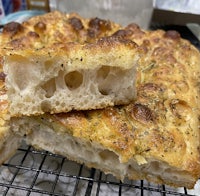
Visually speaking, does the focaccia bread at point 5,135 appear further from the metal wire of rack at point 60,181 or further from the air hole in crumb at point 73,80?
the air hole in crumb at point 73,80

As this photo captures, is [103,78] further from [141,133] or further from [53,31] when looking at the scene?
[53,31]

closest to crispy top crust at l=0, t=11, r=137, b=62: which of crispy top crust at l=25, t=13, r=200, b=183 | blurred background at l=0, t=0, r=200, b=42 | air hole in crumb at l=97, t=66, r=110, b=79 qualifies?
air hole in crumb at l=97, t=66, r=110, b=79

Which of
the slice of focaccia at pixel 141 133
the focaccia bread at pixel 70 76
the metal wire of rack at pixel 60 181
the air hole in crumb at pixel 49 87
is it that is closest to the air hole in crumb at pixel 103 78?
the focaccia bread at pixel 70 76

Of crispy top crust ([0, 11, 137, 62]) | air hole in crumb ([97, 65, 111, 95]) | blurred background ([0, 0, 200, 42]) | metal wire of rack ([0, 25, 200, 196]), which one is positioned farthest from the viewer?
blurred background ([0, 0, 200, 42])

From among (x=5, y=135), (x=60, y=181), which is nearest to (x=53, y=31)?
(x=5, y=135)

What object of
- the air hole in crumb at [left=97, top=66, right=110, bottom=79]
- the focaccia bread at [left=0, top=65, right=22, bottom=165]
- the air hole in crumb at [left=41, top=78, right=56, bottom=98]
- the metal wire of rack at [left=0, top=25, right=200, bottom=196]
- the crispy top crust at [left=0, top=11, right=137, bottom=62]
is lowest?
the metal wire of rack at [left=0, top=25, right=200, bottom=196]

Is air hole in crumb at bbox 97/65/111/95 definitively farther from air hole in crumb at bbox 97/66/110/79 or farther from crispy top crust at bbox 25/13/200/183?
crispy top crust at bbox 25/13/200/183
